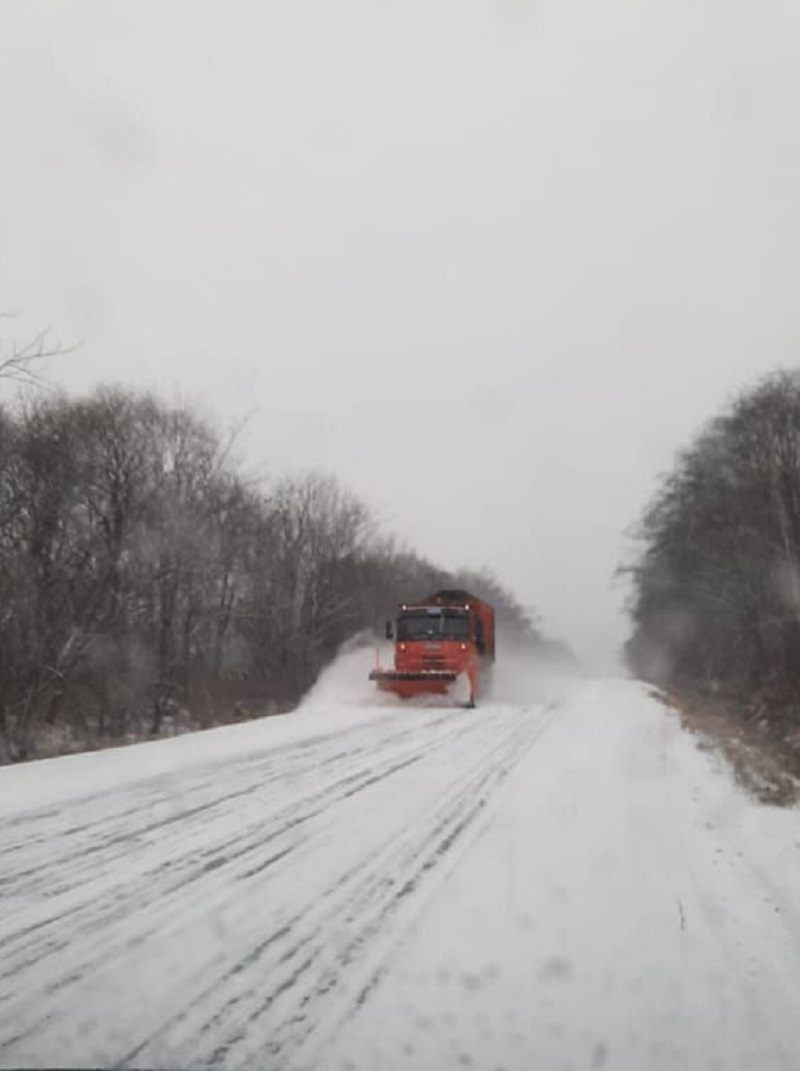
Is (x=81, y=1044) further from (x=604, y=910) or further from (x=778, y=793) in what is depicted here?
(x=778, y=793)

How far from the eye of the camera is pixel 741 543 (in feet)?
116

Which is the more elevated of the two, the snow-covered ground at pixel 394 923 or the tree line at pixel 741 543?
the tree line at pixel 741 543

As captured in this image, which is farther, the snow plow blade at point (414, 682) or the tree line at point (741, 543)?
the tree line at point (741, 543)

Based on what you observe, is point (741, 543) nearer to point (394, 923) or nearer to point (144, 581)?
point (144, 581)

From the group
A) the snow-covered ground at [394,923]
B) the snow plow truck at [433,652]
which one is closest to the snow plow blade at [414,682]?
the snow plow truck at [433,652]

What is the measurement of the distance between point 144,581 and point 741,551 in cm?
2509

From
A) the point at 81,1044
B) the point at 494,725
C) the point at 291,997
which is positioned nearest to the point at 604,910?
the point at 291,997

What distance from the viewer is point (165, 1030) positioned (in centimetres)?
360

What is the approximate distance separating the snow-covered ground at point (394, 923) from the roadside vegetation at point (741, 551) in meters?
15.0

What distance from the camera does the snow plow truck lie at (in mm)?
23312

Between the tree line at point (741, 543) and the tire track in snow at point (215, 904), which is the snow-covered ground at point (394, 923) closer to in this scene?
the tire track in snow at point (215, 904)

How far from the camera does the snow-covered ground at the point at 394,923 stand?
11.7ft

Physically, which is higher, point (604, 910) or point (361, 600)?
point (361, 600)

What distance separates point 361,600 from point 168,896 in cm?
4354
